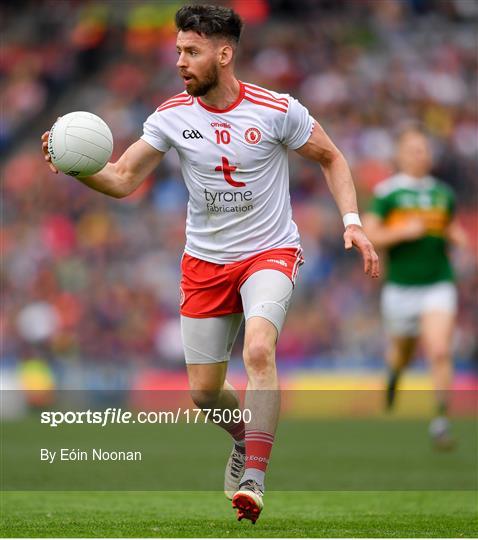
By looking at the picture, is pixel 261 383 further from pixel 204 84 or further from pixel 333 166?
pixel 204 84

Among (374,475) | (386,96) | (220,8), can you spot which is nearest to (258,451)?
(220,8)

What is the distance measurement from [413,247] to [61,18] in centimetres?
1463

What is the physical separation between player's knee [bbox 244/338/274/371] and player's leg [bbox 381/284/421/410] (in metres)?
6.12

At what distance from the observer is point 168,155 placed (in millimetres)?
22156

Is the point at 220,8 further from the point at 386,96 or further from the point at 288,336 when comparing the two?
the point at 386,96

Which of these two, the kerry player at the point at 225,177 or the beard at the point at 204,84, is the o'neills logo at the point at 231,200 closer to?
the kerry player at the point at 225,177

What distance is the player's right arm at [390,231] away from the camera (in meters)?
12.5

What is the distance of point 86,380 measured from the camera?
18.8 meters

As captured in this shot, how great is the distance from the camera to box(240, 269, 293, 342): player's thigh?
6.79 meters

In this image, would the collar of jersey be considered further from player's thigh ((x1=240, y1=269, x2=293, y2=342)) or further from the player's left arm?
player's thigh ((x1=240, y1=269, x2=293, y2=342))

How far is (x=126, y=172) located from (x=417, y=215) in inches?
235

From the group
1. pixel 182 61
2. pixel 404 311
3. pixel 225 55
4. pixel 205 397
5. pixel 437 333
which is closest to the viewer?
pixel 182 61
